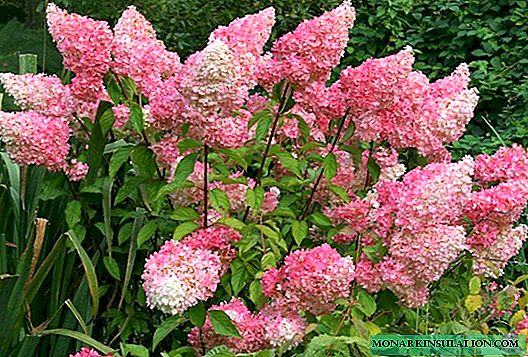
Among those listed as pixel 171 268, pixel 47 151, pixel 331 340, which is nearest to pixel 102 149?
pixel 47 151

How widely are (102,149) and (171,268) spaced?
1.72 ft

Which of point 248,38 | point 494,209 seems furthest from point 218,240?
point 494,209

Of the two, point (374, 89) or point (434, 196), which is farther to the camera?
point (374, 89)

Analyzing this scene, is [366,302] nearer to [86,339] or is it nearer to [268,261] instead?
[268,261]

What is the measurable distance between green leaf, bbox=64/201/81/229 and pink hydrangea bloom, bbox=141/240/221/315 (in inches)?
19.9

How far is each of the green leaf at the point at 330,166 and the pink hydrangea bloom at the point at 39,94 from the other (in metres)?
0.65

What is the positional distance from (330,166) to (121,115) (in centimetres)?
56

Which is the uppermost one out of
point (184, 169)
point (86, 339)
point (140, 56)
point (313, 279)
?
point (140, 56)

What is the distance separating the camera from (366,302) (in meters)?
2.09

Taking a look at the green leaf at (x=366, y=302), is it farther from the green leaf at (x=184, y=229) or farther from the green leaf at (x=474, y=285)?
the green leaf at (x=184, y=229)

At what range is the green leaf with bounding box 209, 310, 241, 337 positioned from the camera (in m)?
1.97

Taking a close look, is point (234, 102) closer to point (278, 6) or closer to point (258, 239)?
point (258, 239)

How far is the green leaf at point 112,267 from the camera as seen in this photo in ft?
7.93

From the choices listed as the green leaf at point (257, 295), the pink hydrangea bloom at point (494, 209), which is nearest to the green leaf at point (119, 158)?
the green leaf at point (257, 295)
